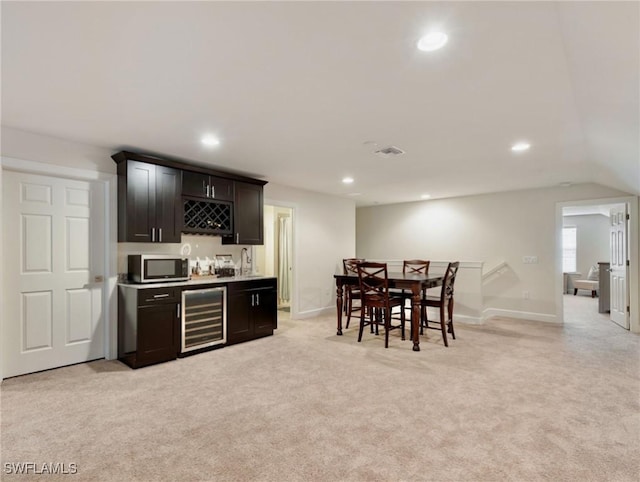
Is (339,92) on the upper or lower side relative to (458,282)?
upper

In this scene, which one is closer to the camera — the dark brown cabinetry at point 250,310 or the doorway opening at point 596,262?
the dark brown cabinetry at point 250,310

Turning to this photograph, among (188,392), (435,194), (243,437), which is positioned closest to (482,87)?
(243,437)

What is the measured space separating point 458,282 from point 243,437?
4.65 metres

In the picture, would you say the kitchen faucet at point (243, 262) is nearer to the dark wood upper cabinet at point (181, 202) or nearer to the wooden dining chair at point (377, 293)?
the dark wood upper cabinet at point (181, 202)

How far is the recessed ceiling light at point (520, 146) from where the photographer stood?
12.0 ft

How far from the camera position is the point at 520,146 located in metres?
3.75

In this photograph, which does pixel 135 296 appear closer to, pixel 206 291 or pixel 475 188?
pixel 206 291

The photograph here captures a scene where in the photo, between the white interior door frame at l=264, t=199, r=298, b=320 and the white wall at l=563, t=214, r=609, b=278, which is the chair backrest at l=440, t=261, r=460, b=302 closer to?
the white interior door frame at l=264, t=199, r=298, b=320

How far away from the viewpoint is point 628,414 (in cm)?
255

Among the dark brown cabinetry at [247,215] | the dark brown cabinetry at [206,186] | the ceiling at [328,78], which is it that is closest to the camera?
the ceiling at [328,78]

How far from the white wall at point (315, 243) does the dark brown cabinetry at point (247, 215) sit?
0.55 m

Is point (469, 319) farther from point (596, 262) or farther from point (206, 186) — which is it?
point (596, 262)

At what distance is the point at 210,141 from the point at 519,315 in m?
6.00

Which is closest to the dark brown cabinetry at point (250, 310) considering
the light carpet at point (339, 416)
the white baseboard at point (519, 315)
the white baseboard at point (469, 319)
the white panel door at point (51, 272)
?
the light carpet at point (339, 416)
